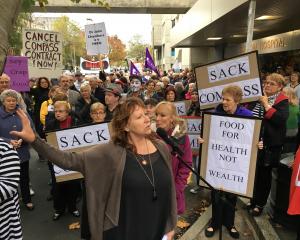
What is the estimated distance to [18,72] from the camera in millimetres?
8477

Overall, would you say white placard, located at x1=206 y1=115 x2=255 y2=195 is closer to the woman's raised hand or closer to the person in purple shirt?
the person in purple shirt

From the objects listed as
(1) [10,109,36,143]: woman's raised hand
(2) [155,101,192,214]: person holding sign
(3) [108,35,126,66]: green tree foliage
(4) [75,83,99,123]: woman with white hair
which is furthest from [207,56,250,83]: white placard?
(3) [108,35,126,66]: green tree foliage

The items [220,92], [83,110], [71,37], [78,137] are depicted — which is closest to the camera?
[78,137]

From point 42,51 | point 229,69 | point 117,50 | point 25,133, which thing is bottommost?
point 25,133

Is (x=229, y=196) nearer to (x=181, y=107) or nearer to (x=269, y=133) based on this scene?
(x=269, y=133)

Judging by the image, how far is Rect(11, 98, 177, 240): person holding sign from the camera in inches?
101

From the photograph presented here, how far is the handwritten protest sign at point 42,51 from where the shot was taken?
8.89m

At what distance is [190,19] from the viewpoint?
1711 cm

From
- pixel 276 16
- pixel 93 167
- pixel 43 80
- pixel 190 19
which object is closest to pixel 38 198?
pixel 43 80

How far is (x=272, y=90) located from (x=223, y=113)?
1.08m

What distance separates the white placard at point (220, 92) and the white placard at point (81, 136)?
1558 millimetres

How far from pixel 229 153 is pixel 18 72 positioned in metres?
6.12

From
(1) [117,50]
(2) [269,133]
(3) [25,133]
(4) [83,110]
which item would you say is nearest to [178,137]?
(2) [269,133]

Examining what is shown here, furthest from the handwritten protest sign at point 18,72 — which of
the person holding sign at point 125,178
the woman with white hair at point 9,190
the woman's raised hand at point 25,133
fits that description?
the woman's raised hand at point 25,133
